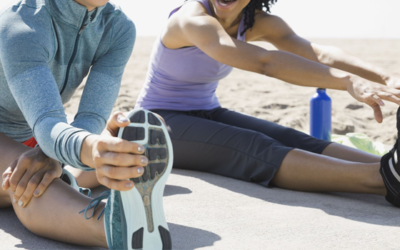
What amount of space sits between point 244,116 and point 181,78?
0.44 meters

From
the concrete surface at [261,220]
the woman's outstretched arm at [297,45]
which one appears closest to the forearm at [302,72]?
the woman's outstretched arm at [297,45]

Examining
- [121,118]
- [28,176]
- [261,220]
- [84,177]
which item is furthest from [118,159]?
[84,177]

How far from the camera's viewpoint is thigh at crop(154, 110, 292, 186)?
2.28 metres

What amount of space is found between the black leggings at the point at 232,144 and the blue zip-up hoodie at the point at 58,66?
740 millimetres

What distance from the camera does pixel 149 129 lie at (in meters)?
1.27

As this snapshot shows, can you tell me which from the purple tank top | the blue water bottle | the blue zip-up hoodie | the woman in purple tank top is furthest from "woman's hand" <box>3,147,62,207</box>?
the blue water bottle

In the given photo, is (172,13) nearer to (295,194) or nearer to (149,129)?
(295,194)

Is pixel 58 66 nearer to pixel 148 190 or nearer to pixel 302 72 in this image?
pixel 148 190

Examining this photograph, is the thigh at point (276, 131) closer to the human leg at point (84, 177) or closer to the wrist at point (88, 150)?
the human leg at point (84, 177)

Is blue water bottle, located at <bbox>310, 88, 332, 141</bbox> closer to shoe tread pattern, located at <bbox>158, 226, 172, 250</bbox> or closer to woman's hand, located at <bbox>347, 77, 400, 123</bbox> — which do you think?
woman's hand, located at <bbox>347, 77, 400, 123</bbox>

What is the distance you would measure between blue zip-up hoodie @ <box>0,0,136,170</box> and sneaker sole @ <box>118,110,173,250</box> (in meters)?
0.17

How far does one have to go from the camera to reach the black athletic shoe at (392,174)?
1931 millimetres

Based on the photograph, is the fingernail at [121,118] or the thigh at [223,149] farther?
the thigh at [223,149]

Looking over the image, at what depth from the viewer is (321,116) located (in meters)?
3.22
